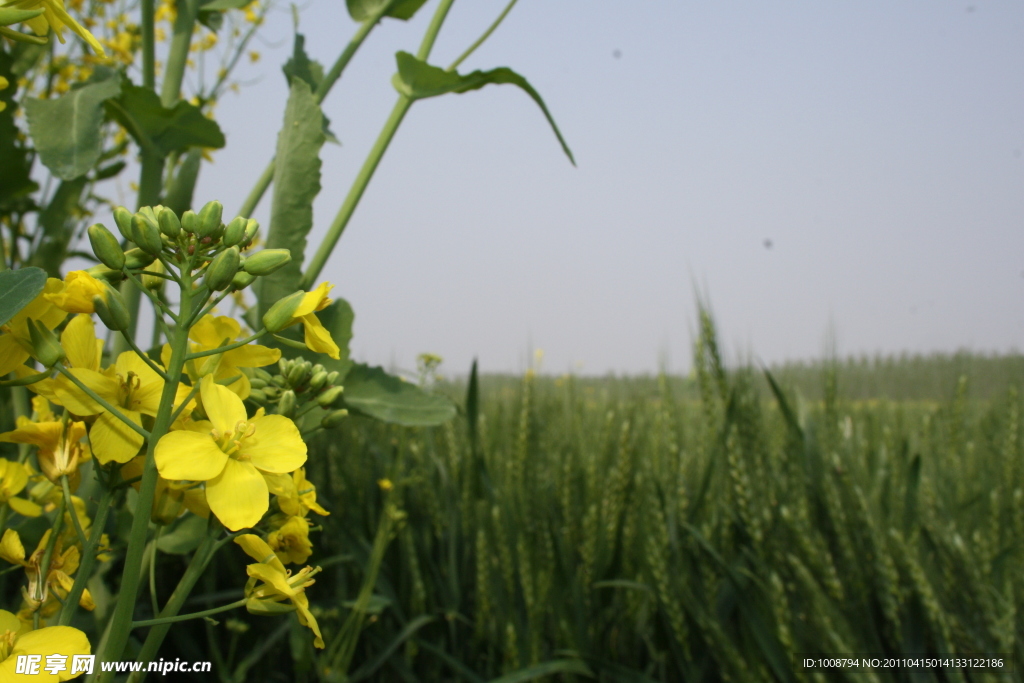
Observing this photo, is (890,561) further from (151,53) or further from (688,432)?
(151,53)

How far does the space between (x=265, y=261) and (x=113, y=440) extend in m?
0.11

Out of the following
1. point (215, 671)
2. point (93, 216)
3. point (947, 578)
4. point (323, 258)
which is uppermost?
point (93, 216)

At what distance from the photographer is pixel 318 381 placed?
42cm

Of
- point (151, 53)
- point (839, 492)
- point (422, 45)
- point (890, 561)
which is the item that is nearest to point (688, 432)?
point (839, 492)

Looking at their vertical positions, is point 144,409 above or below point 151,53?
below

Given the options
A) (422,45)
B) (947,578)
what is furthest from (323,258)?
(947,578)

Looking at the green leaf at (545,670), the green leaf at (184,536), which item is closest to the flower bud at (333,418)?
the green leaf at (184,536)

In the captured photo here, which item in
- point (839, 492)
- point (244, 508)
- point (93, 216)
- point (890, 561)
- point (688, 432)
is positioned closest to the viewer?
point (244, 508)

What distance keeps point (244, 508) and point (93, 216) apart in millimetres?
1381

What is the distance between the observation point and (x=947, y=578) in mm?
946

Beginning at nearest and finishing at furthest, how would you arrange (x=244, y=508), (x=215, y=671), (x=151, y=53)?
(x=244, y=508) < (x=151, y=53) < (x=215, y=671)

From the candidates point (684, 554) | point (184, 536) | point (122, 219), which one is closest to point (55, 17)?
point (122, 219)

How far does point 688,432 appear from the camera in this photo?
1742 millimetres

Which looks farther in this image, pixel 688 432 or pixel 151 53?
pixel 688 432
